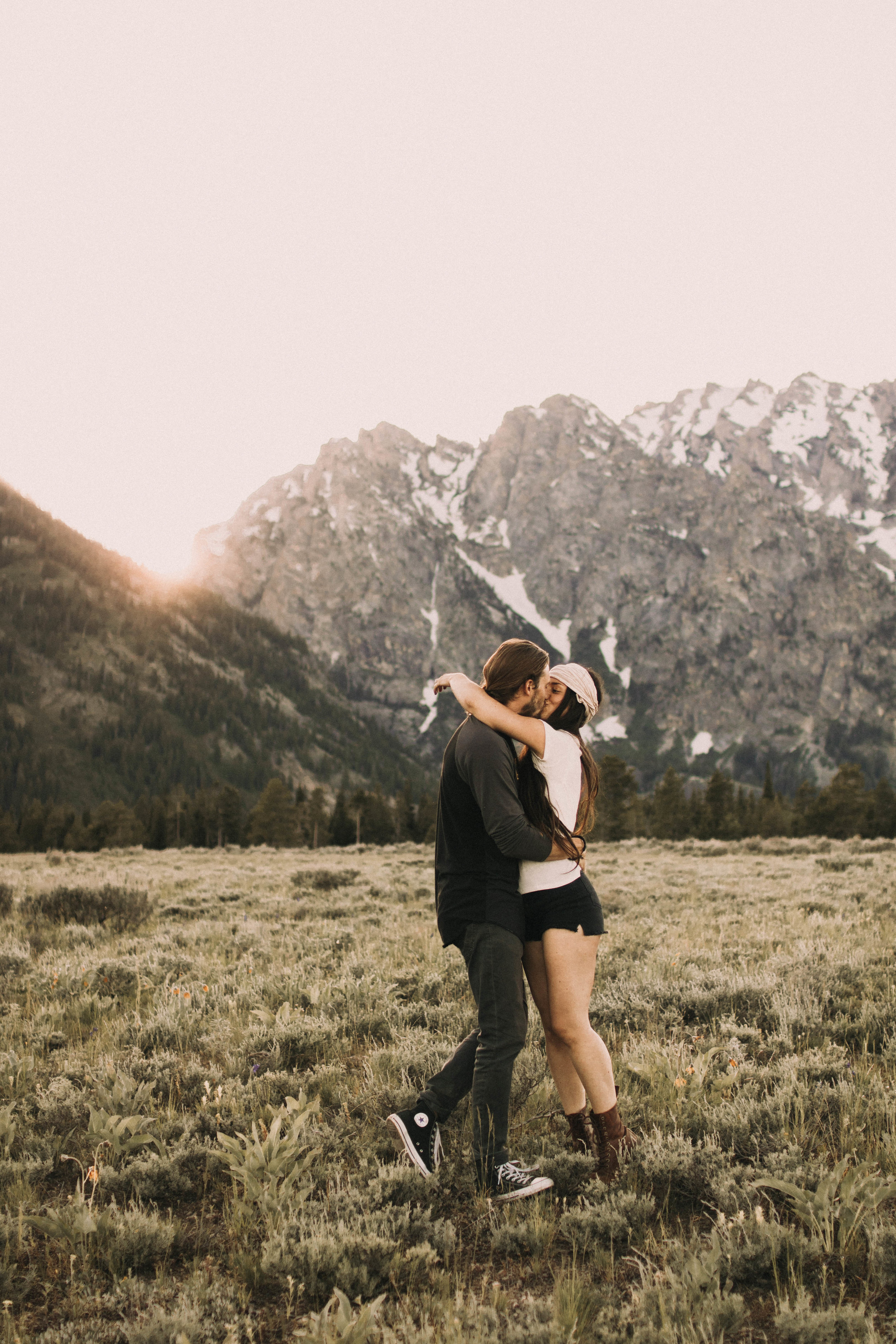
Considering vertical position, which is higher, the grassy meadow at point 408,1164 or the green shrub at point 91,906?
the grassy meadow at point 408,1164

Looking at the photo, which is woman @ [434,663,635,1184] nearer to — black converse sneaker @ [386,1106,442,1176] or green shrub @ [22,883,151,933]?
black converse sneaker @ [386,1106,442,1176]

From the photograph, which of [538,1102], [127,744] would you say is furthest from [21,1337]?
[127,744]

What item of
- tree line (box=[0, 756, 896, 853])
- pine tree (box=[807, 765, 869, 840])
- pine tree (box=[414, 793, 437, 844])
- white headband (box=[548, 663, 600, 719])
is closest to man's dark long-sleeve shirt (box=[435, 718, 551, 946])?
white headband (box=[548, 663, 600, 719])

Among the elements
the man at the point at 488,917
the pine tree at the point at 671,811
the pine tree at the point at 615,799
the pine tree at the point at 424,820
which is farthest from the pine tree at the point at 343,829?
the man at the point at 488,917

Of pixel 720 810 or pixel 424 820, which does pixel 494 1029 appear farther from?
pixel 424 820

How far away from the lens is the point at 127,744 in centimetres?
16562

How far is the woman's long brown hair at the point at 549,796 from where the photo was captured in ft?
13.7

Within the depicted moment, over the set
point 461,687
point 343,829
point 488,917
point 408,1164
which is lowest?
point 343,829

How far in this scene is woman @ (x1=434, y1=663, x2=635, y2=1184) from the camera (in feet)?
13.3

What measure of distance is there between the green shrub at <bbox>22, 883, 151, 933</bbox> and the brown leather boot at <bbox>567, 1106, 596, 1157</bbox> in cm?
902

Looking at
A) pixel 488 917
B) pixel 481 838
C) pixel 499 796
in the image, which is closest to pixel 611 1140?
pixel 488 917

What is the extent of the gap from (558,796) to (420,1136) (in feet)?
7.08

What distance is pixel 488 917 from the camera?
4016 mm

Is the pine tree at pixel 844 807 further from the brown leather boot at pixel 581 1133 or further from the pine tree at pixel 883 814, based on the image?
the brown leather boot at pixel 581 1133
